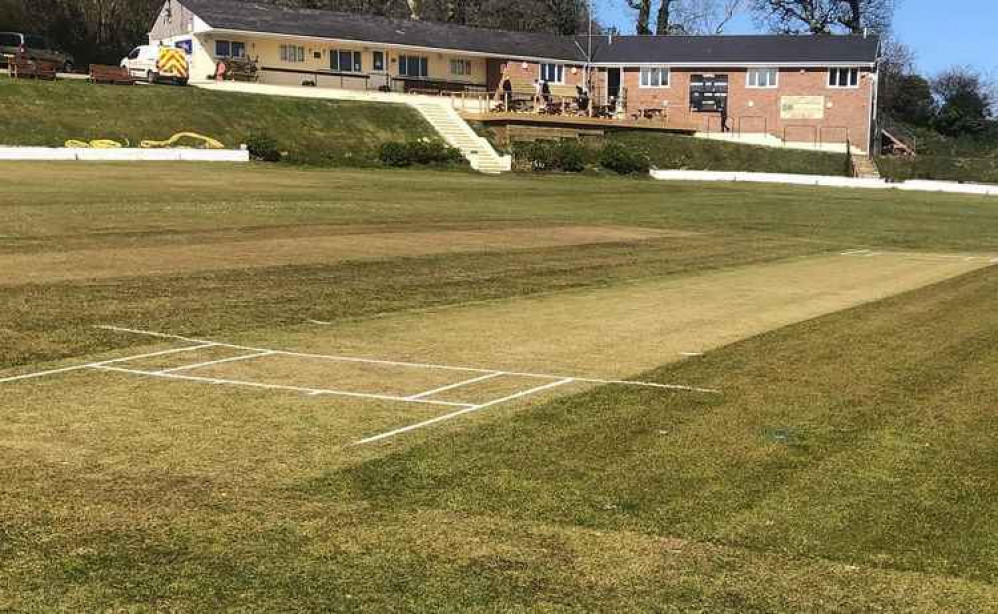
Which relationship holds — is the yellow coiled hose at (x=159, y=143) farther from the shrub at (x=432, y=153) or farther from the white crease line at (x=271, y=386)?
the white crease line at (x=271, y=386)

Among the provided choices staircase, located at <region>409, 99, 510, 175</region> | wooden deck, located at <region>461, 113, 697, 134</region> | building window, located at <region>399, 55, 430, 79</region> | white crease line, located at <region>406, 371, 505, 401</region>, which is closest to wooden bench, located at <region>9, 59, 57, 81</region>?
staircase, located at <region>409, 99, 510, 175</region>

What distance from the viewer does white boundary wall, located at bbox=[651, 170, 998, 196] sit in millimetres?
60438

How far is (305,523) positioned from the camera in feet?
21.8

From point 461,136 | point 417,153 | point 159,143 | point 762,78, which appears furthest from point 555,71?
point 159,143

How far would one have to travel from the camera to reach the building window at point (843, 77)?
75375 millimetres

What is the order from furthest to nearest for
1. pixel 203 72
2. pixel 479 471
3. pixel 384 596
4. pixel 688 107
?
pixel 688 107 < pixel 203 72 < pixel 479 471 < pixel 384 596

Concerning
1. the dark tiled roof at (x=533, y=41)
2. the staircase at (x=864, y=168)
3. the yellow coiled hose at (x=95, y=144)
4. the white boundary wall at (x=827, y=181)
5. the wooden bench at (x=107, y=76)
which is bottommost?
the white boundary wall at (x=827, y=181)

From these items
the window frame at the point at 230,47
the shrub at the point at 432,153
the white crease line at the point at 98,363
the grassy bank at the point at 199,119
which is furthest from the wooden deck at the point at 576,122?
the white crease line at the point at 98,363

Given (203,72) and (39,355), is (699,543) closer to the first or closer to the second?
(39,355)

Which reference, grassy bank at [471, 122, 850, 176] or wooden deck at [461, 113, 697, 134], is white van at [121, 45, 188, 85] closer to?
wooden deck at [461, 113, 697, 134]

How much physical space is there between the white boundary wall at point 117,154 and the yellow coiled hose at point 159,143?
1.50 meters

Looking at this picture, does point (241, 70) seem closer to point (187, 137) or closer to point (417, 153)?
point (187, 137)

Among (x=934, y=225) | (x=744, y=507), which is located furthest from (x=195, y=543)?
(x=934, y=225)

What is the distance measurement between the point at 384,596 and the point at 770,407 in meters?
5.26
